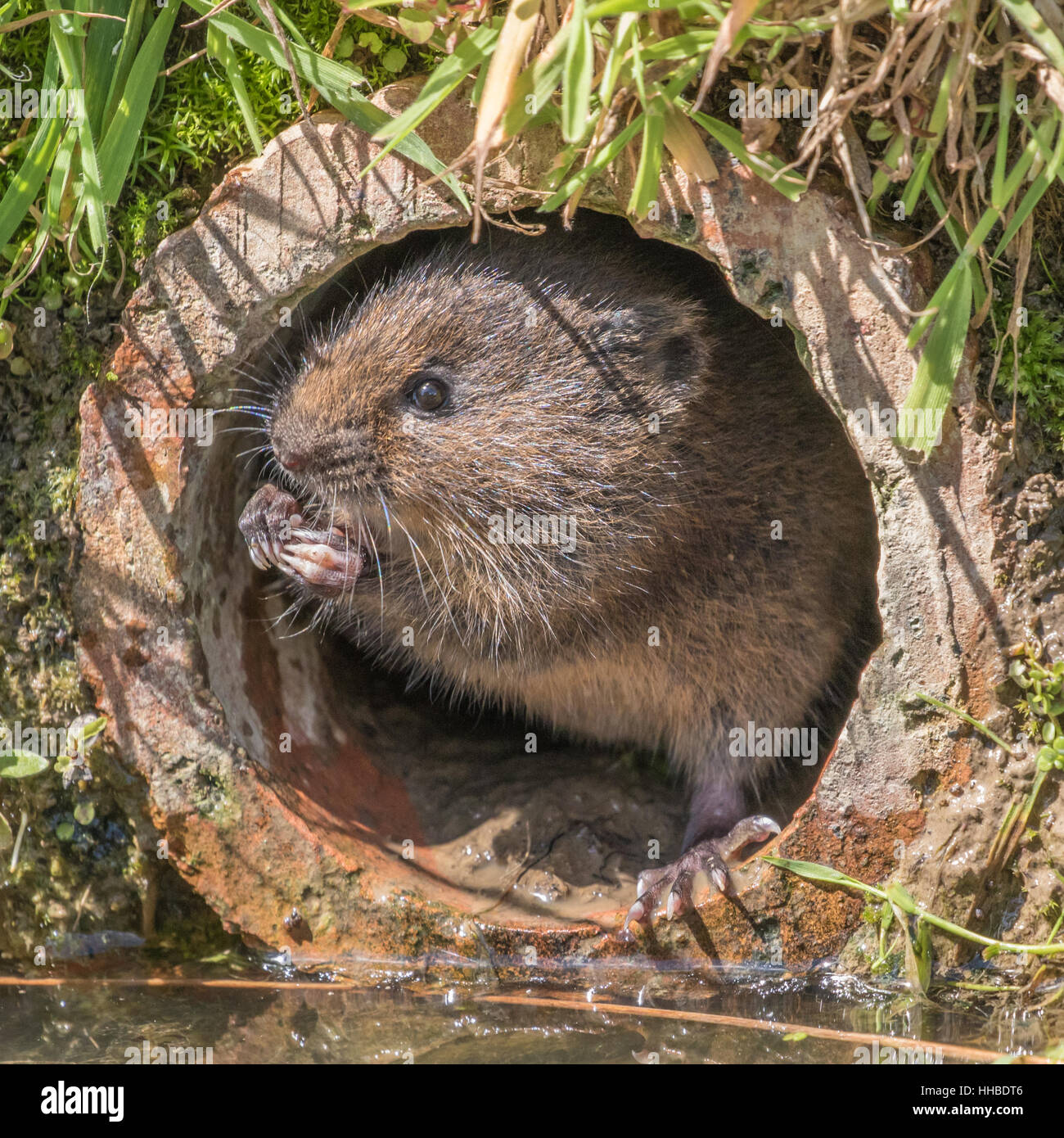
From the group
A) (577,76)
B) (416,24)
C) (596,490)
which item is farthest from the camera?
(596,490)

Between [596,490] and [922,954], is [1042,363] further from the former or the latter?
[922,954]

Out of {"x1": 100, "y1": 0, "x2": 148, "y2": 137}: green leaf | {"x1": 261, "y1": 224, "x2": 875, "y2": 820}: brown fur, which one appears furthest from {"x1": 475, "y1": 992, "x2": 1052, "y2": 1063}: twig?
{"x1": 100, "y1": 0, "x2": 148, "y2": 137}: green leaf

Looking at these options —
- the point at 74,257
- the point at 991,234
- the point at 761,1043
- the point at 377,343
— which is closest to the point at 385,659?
the point at 377,343

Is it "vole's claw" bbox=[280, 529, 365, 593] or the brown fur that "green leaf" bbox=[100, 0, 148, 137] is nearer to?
the brown fur

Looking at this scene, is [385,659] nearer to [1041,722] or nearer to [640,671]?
[640,671]

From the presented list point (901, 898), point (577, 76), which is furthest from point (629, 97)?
point (901, 898)

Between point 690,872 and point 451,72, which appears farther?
point 690,872

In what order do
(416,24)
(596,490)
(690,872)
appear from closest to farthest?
(416,24), (690,872), (596,490)
